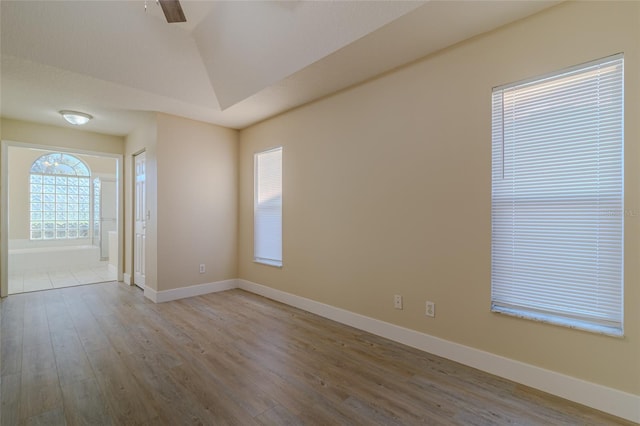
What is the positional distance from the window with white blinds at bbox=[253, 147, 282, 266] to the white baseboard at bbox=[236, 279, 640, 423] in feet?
4.23

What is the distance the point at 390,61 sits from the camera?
2539 millimetres

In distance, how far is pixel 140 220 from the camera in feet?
14.9

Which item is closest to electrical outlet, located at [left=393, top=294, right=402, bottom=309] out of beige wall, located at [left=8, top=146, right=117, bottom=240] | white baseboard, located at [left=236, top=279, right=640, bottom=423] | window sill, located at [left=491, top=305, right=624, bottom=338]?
white baseboard, located at [left=236, top=279, right=640, bottom=423]

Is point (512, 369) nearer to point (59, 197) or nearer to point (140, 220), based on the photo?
point (140, 220)

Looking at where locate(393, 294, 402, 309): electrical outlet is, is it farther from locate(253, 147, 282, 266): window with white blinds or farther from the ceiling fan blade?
the ceiling fan blade

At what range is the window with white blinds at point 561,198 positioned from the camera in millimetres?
1736

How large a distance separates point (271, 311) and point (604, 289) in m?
3.01

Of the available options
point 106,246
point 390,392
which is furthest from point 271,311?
point 106,246

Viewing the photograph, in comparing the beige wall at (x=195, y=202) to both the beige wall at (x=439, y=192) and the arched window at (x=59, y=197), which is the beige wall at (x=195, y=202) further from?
the arched window at (x=59, y=197)

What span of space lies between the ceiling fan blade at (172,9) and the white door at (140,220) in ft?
10.0

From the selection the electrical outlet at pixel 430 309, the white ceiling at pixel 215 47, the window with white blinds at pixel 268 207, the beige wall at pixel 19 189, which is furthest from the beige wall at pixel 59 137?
the electrical outlet at pixel 430 309

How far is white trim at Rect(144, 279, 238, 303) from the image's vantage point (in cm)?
388

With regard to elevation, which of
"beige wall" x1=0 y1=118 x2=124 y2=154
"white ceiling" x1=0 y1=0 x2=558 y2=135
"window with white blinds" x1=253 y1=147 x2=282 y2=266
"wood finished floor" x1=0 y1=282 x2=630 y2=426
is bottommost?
"wood finished floor" x1=0 y1=282 x2=630 y2=426

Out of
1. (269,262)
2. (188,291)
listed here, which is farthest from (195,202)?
(269,262)
